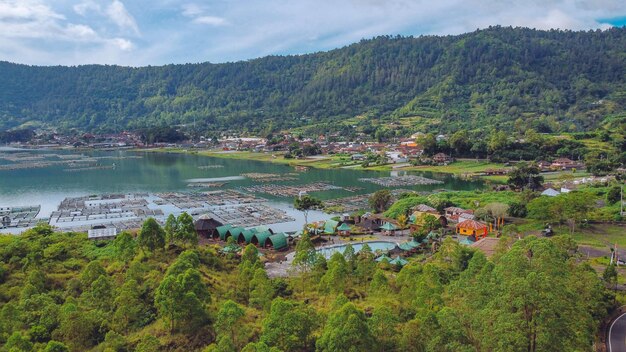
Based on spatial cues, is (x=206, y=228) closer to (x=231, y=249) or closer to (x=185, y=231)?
(x=231, y=249)

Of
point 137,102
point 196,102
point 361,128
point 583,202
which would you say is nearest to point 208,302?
point 583,202

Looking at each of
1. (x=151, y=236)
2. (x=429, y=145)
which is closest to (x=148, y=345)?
(x=151, y=236)

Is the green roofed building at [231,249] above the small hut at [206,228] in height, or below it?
above

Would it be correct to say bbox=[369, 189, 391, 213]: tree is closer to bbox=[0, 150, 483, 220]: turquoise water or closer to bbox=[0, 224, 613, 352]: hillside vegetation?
bbox=[0, 150, 483, 220]: turquoise water

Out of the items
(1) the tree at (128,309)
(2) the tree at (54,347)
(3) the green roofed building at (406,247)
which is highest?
(2) the tree at (54,347)

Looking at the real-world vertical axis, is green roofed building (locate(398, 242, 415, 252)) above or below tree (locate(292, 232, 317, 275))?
below

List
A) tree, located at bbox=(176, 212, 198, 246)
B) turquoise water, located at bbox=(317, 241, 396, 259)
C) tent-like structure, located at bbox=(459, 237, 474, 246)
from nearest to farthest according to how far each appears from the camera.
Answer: tree, located at bbox=(176, 212, 198, 246)
turquoise water, located at bbox=(317, 241, 396, 259)
tent-like structure, located at bbox=(459, 237, 474, 246)

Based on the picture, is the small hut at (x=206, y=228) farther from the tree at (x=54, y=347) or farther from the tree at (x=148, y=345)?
the tree at (x=54, y=347)

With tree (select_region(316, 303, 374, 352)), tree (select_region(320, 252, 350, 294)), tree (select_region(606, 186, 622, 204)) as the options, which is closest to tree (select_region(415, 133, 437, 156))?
tree (select_region(606, 186, 622, 204))

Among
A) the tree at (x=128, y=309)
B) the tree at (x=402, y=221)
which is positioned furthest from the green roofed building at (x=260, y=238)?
the tree at (x=128, y=309)
